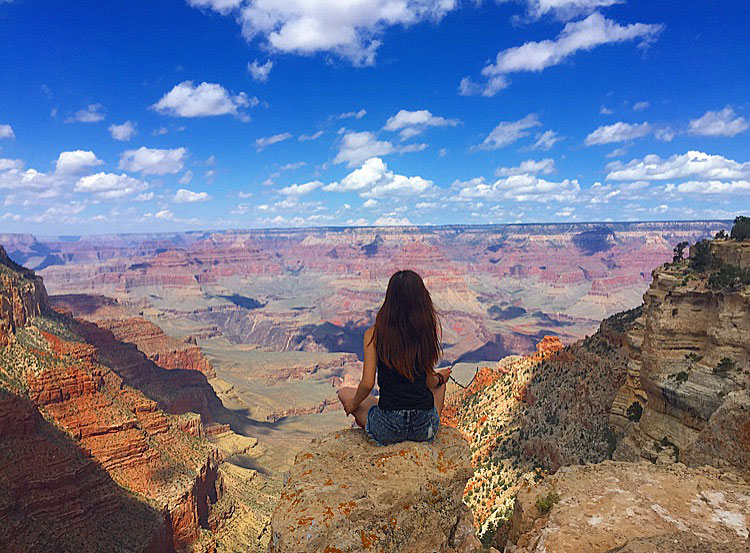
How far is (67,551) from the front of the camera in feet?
75.2

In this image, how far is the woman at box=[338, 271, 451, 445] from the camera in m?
5.73

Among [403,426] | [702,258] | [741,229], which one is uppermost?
[741,229]

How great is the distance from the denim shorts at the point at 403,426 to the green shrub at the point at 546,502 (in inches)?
105

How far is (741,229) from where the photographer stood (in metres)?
23.3

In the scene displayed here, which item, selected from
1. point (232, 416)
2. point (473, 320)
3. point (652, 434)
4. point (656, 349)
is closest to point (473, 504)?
point (652, 434)

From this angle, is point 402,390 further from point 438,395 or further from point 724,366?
point 724,366

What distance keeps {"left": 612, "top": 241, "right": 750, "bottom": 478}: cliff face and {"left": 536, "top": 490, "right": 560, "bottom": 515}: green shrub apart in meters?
10.7

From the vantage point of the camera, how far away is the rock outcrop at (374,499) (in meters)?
4.58

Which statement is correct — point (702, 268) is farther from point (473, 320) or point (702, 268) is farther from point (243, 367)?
point (473, 320)

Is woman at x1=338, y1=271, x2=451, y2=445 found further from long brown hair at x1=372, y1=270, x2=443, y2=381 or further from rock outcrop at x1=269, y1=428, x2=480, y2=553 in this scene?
rock outcrop at x1=269, y1=428, x2=480, y2=553

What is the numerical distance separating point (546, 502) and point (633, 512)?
1.24 meters

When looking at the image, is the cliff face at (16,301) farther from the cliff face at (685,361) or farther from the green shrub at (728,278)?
the green shrub at (728,278)

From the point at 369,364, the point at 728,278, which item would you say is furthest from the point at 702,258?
the point at 369,364

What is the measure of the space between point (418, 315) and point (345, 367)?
11745cm
